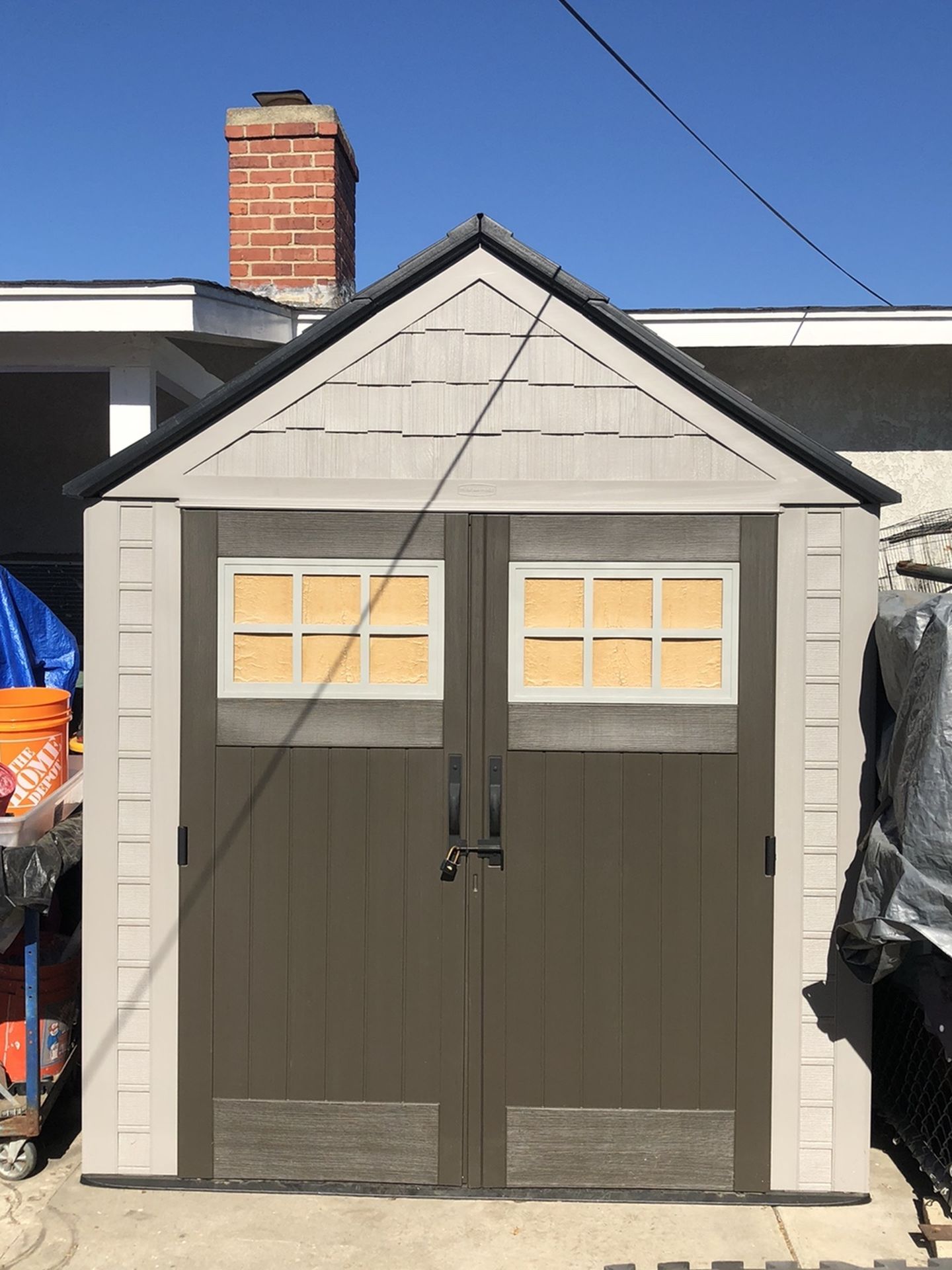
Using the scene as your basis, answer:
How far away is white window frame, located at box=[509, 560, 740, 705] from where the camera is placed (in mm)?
3418

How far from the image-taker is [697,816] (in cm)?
344

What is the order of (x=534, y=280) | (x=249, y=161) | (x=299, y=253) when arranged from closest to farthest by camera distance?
(x=534, y=280), (x=299, y=253), (x=249, y=161)

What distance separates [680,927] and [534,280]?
224 cm

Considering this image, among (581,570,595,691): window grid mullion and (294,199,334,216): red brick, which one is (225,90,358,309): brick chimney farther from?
(581,570,595,691): window grid mullion

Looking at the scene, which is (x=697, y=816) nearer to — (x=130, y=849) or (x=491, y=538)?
(x=491, y=538)

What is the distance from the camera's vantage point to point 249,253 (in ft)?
18.2

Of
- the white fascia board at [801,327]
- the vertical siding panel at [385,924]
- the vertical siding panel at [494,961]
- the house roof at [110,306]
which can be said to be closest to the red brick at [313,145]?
the house roof at [110,306]

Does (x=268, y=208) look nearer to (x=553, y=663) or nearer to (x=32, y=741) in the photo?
(x=32, y=741)

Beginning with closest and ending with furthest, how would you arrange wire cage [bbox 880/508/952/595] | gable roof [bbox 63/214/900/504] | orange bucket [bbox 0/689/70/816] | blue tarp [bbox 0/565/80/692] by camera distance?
gable roof [bbox 63/214/900/504], orange bucket [bbox 0/689/70/816], blue tarp [bbox 0/565/80/692], wire cage [bbox 880/508/952/595]

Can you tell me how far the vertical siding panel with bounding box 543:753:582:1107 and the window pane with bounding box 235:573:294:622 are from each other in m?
1.03

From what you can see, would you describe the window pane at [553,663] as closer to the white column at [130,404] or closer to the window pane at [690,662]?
the window pane at [690,662]

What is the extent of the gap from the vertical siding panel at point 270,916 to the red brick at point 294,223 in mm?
3369

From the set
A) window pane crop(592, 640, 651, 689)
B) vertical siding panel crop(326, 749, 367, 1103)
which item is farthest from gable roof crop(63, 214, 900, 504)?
vertical siding panel crop(326, 749, 367, 1103)

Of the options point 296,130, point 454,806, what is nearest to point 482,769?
point 454,806
